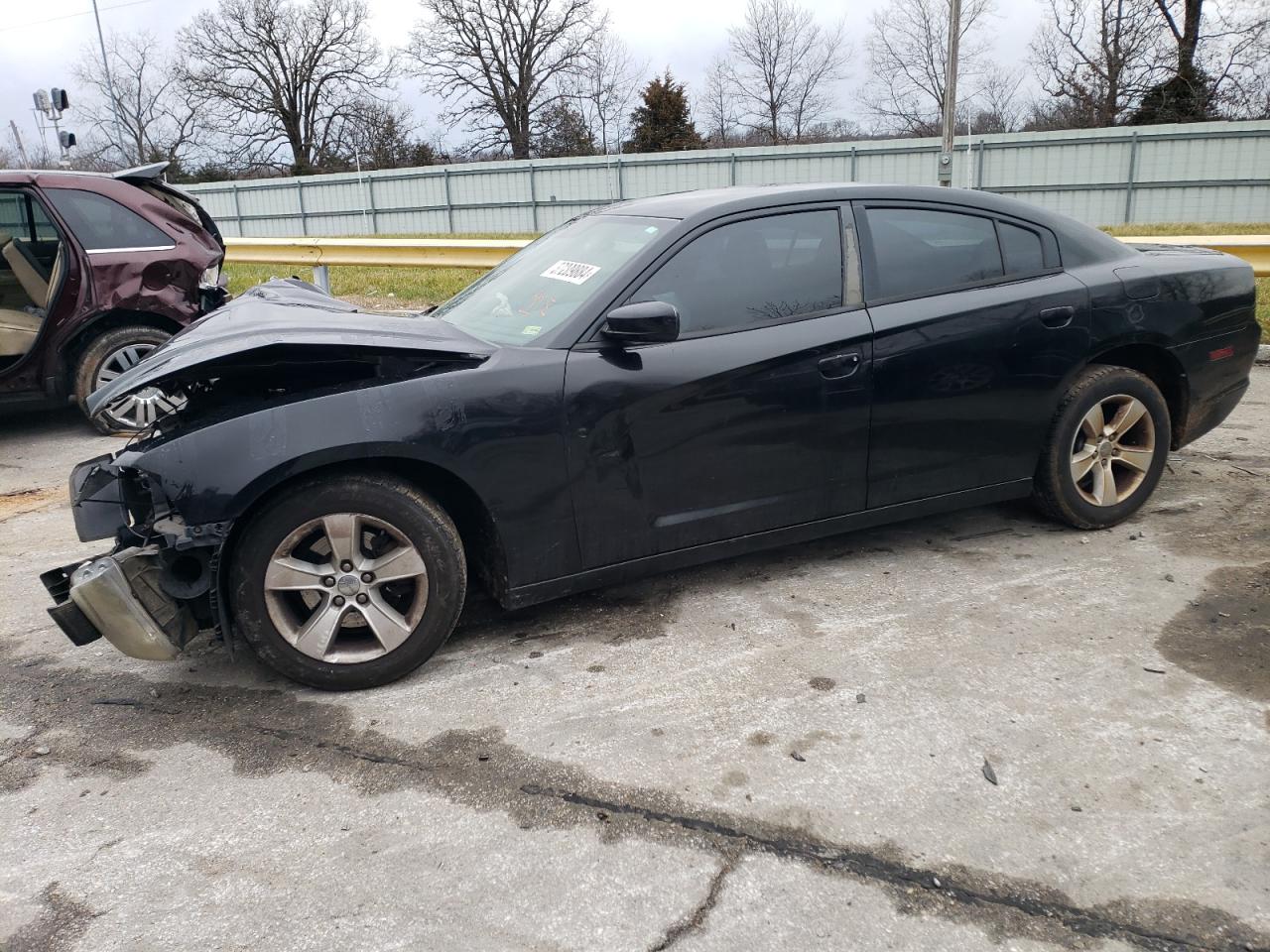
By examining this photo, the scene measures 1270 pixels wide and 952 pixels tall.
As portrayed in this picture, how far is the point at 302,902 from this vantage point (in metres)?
2.38

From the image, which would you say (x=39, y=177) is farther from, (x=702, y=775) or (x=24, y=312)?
(x=702, y=775)

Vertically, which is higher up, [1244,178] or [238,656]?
[1244,178]

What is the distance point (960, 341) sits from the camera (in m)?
4.08

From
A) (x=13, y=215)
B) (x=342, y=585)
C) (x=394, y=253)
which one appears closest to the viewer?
(x=342, y=585)

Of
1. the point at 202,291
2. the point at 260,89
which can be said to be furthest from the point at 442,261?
the point at 260,89

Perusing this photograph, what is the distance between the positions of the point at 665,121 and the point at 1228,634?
42.9m

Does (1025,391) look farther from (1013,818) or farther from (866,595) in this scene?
(1013,818)

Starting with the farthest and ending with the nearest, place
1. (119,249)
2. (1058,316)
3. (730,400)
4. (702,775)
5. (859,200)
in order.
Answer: (119,249)
(1058,316)
(859,200)
(730,400)
(702,775)

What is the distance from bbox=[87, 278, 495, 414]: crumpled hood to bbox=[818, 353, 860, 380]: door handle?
127 cm

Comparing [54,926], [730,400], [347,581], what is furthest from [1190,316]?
[54,926]

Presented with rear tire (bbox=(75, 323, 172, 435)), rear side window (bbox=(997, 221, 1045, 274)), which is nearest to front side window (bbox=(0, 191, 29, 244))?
rear tire (bbox=(75, 323, 172, 435))

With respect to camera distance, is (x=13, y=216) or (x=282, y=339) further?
(x=13, y=216)

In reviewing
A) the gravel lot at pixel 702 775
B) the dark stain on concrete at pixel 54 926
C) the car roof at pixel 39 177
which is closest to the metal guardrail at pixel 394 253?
the car roof at pixel 39 177

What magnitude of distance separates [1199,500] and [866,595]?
2.15 metres
